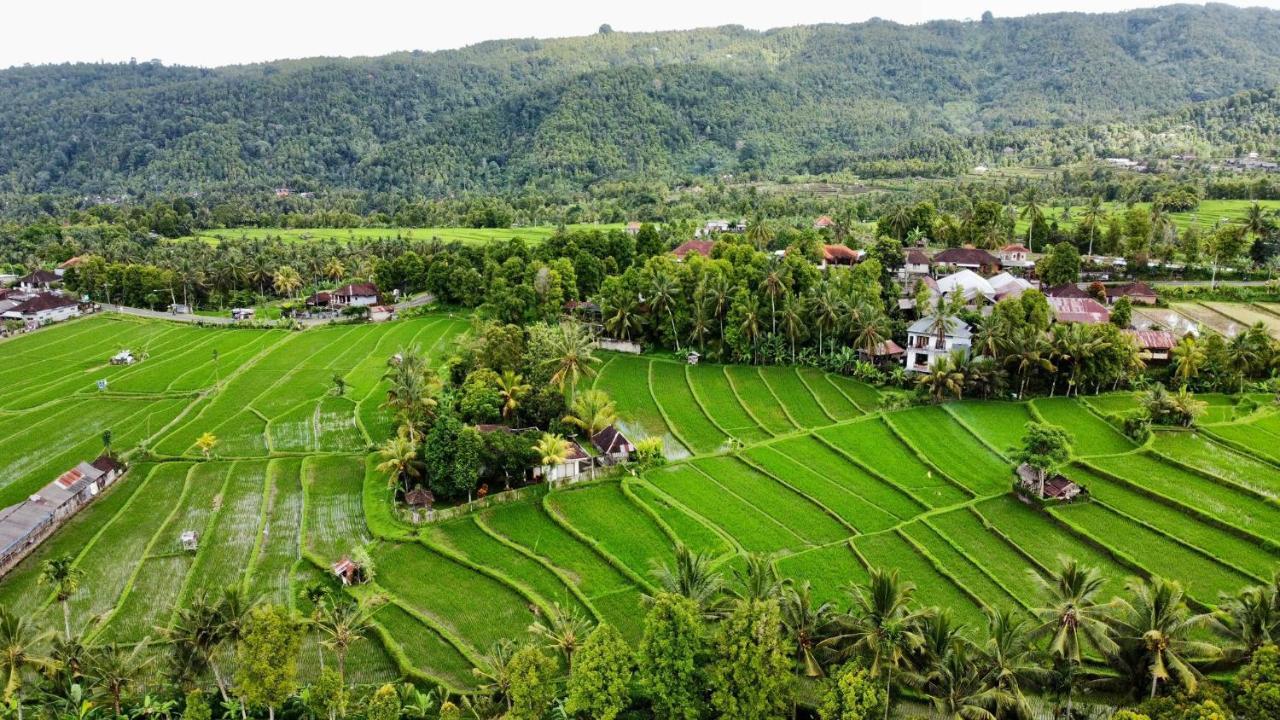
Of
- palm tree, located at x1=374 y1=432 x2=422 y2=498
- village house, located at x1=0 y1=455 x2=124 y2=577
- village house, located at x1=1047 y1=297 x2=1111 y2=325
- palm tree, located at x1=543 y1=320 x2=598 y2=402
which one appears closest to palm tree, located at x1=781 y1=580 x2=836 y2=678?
palm tree, located at x1=374 y1=432 x2=422 y2=498

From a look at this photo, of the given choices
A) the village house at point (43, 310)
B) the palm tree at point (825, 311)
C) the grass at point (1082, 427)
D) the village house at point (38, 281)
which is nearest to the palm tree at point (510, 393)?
the palm tree at point (825, 311)

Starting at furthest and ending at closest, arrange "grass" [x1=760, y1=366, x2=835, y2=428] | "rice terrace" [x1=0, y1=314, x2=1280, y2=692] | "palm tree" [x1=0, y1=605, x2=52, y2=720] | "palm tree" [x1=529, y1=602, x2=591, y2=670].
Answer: "grass" [x1=760, y1=366, x2=835, y2=428], "rice terrace" [x1=0, y1=314, x2=1280, y2=692], "palm tree" [x1=529, y1=602, x2=591, y2=670], "palm tree" [x1=0, y1=605, x2=52, y2=720]

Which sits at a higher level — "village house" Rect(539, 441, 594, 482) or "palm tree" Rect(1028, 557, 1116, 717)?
"palm tree" Rect(1028, 557, 1116, 717)

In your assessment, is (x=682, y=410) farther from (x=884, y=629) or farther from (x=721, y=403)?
(x=884, y=629)

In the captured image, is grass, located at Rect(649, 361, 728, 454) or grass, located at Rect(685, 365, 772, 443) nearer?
grass, located at Rect(649, 361, 728, 454)

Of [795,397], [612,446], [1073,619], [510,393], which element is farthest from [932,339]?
[1073,619]

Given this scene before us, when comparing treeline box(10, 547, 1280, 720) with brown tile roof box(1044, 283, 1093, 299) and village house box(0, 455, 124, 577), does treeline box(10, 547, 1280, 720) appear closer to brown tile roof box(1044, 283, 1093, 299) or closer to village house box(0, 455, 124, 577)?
village house box(0, 455, 124, 577)

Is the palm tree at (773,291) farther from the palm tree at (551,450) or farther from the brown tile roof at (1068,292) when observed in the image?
the palm tree at (551,450)
